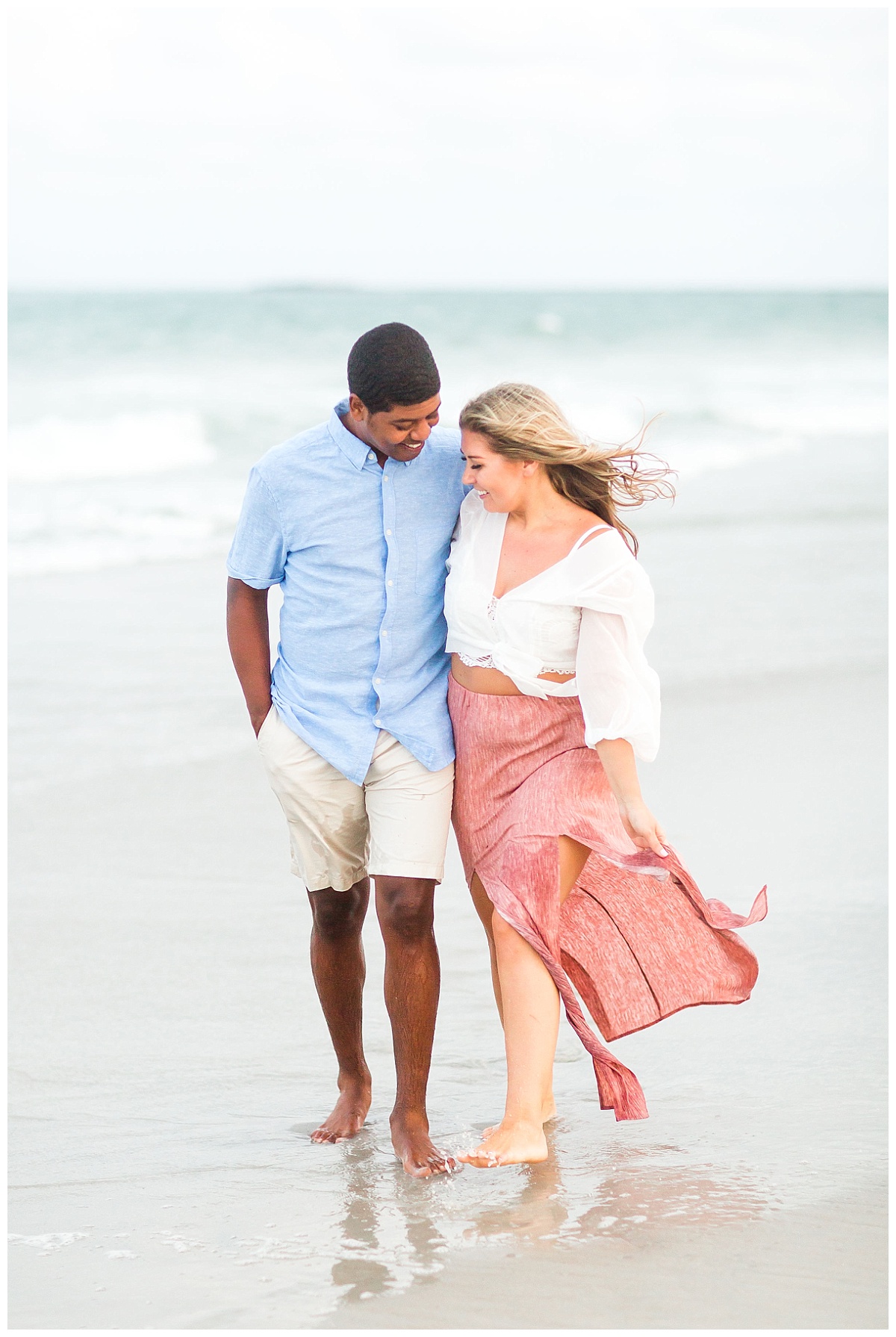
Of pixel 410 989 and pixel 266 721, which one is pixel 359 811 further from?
pixel 410 989

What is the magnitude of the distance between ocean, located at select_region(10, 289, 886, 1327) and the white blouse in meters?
0.95

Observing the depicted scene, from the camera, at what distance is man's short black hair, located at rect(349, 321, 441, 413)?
298 cm

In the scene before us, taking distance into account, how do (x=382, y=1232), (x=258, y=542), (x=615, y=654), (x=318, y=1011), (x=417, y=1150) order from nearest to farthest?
(x=382, y=1232) < (x=615, y=654) < (x=417, y=1150) < (x=258, y=542) < (x=318, y=1011)

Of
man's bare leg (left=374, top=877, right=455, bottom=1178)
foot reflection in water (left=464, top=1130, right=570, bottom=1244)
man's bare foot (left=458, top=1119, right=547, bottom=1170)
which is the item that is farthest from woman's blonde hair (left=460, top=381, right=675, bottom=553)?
foot reflection in water (left=464, top=1130, right=570, bottom=1244)

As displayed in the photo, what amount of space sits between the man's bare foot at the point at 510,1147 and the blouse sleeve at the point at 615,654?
82 cm

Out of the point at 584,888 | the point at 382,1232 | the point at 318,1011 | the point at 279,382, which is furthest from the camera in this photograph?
the point at 279,382

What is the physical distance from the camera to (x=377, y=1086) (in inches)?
142

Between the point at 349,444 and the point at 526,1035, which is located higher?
the point at 349,444

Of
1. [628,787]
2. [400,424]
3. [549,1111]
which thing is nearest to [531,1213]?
[549,1111]

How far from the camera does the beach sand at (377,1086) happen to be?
2607 mm

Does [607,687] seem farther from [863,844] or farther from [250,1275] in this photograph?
[863,844]

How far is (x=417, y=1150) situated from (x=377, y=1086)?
50cm

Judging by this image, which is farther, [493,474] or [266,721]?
[266,721]

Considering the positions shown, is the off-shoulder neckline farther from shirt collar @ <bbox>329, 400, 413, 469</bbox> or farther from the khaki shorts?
the khaki shorts
